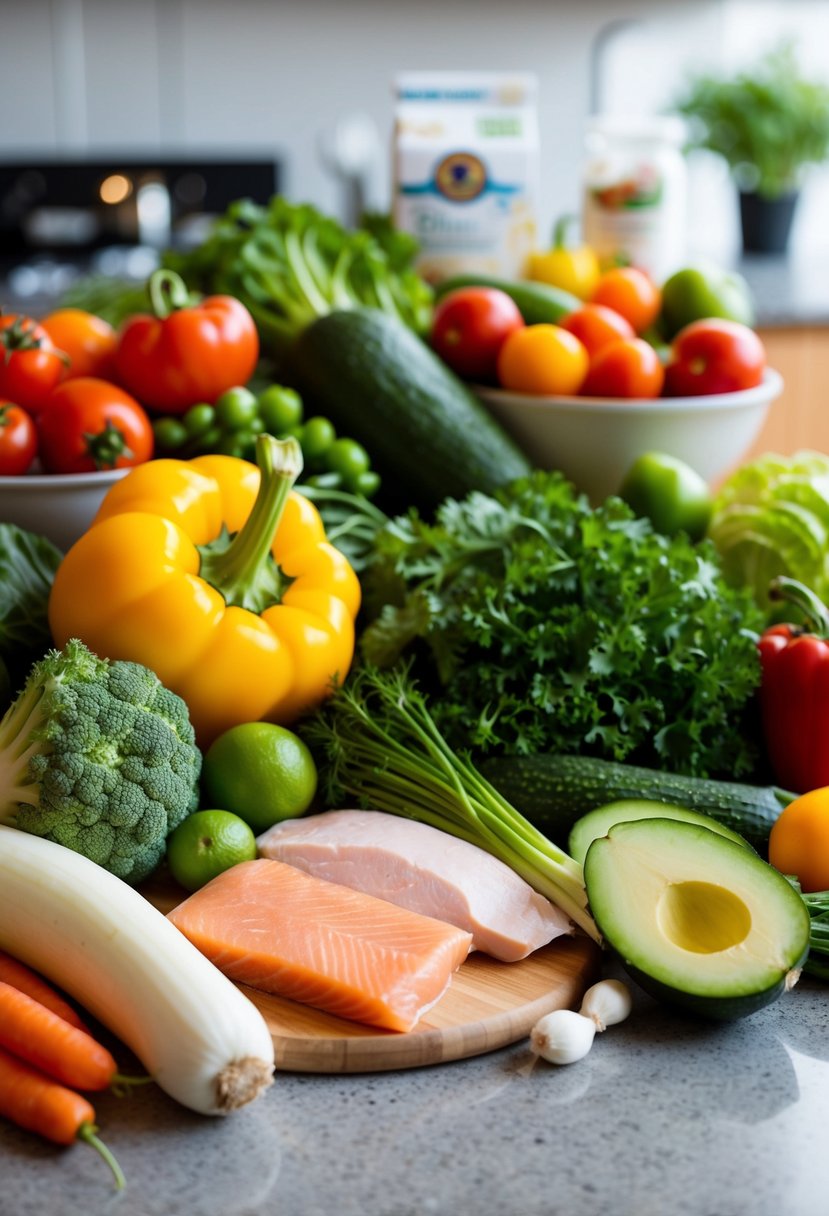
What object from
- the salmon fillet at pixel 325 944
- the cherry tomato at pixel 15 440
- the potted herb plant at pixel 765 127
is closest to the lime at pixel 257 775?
the salmon fillet at pixel 325 944

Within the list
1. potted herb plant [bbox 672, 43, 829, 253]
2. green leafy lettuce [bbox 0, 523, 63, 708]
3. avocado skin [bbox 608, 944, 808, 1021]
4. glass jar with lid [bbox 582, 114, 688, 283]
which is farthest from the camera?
potted herb plant [bbox 672, 43, 829, 253]

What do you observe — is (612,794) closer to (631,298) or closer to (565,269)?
(631,298)

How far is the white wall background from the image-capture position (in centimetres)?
457

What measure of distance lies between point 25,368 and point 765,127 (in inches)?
131

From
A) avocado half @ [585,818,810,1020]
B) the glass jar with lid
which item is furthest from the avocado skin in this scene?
the glass jar with lid

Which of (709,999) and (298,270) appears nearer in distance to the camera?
(709,999)

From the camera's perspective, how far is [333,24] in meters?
4.82

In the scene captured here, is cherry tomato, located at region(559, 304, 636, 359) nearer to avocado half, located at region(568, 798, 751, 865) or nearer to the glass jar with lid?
the glass jar with lid

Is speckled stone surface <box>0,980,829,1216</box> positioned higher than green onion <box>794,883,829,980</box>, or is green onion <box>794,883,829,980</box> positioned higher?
green onion <box>794,883,829,980</box>

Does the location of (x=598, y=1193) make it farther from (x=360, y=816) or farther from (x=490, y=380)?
(x=490, y=380)

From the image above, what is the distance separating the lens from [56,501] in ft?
4.79

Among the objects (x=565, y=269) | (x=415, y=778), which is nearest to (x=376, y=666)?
(x=415, y=778)

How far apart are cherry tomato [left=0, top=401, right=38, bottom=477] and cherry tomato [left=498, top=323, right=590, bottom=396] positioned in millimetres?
630

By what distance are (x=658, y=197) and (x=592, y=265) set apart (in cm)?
25
